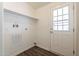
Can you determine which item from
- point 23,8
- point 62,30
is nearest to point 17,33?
point 23,8

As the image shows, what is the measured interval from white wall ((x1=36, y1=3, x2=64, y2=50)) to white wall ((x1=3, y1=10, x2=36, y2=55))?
17 centimetres

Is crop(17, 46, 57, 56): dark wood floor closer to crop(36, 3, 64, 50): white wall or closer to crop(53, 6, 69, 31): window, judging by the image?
crop(36, 3, 64, 50): white wall

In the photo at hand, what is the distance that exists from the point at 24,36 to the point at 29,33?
173 mm

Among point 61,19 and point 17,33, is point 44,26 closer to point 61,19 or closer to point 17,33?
point 61,19

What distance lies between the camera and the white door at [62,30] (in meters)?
1.95

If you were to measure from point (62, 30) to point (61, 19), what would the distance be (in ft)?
0.94

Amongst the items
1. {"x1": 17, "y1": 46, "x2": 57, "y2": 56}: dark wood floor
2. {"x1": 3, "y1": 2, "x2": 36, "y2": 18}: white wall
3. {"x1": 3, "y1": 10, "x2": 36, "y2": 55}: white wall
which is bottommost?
{"x1": 17, "y1": 46, "x2": 57, "y2": 56}: dark wood floor

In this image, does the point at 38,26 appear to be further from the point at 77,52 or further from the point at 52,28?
the point at 77,52

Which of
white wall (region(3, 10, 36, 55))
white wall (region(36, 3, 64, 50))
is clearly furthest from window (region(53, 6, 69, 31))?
white wall (region(3, 10, 36, 55))

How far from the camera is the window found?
6.65 feet

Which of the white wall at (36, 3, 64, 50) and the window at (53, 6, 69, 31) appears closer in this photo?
the window at (53, 6, 69, 31)

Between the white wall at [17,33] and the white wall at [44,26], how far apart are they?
0.55 ft

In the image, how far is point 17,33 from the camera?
2.04 m

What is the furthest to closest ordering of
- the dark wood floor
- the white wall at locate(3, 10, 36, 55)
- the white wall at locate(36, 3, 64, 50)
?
the white wall at locate(36, 3, 64, 50) < the dark wood floor < the white wall at locate(3, 10, 36, 55)
